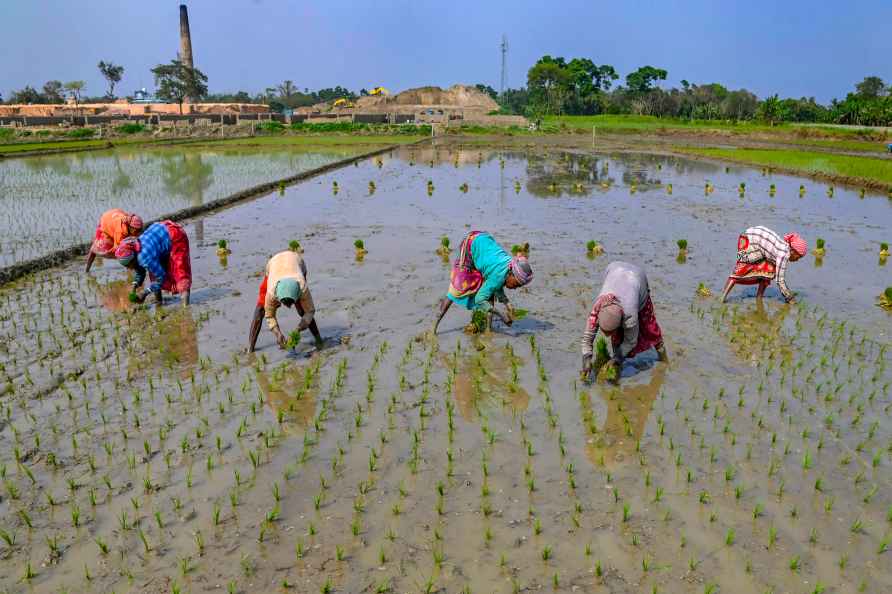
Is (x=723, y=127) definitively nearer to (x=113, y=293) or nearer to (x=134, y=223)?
(x=134, y=223)

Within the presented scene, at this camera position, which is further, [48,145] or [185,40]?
[185,40]

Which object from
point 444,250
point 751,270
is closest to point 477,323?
point 751,270

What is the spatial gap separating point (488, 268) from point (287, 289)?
200 centimetres

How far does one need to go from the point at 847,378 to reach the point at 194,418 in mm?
5956

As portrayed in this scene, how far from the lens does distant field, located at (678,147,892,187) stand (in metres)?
22.3

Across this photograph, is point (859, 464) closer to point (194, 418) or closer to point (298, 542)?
point (298, 542)

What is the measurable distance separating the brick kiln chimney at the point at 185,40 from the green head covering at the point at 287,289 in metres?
73.4

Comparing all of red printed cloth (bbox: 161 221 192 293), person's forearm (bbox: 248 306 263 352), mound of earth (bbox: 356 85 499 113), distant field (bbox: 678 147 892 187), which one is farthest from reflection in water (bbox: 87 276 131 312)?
mound of earth (bbox: 356 85 499 113)

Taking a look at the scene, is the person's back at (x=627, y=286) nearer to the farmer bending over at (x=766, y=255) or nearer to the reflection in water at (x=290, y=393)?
the reflection in water at (x=290, y=393)

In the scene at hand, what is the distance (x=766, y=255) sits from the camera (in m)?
8.10

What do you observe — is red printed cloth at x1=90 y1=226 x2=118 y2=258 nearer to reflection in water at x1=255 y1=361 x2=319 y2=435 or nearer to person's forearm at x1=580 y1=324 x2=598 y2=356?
reflection in water at x1=255 y1=361 x2=319 y2=435

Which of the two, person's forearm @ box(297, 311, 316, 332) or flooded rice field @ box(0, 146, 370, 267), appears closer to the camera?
person's forearm @ box(297, 311, 316, 332)

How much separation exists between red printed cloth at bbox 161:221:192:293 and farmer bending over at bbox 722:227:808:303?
6950 millimetres

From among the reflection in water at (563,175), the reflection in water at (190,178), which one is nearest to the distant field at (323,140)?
the reflection in water at (190,178)
